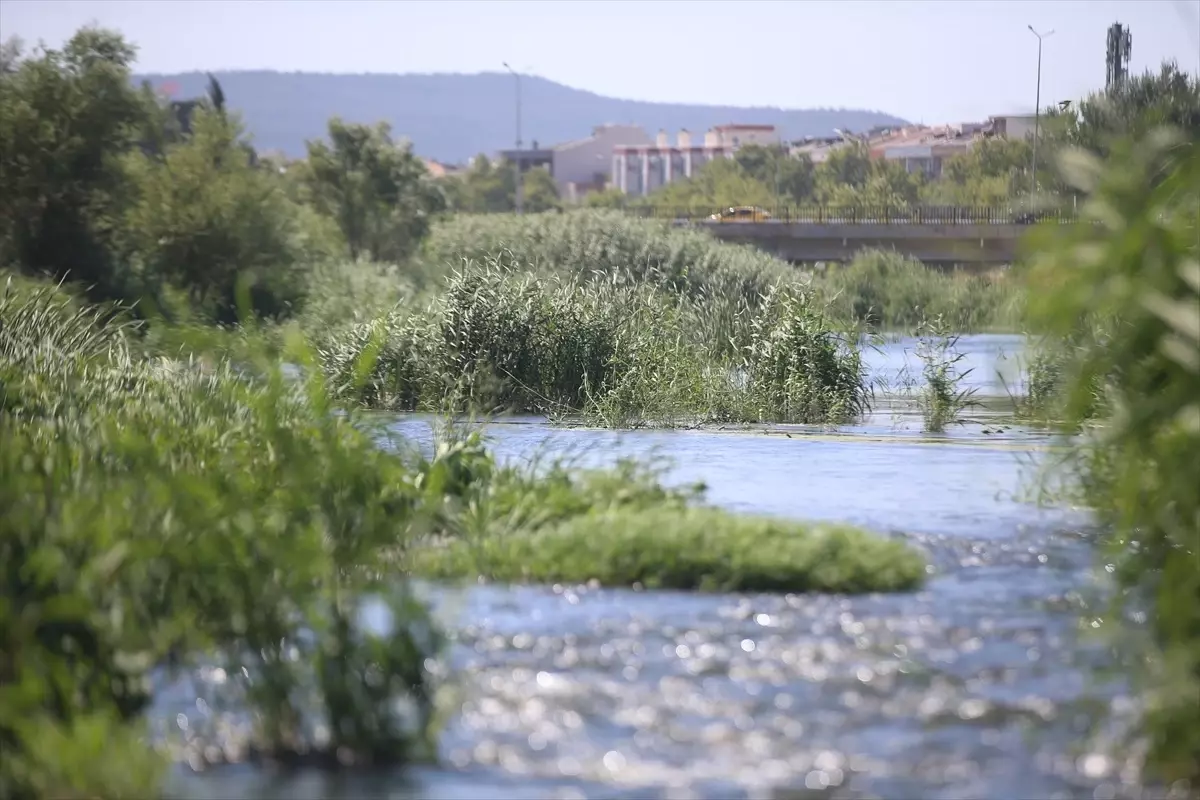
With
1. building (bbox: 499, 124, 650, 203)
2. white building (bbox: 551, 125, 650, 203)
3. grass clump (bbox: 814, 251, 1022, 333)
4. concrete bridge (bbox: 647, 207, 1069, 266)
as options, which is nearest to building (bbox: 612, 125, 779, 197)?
white building (bbox: 551, 125, 650, 203)

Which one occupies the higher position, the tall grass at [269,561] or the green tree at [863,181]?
the green tree at [863,181]

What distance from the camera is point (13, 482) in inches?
217

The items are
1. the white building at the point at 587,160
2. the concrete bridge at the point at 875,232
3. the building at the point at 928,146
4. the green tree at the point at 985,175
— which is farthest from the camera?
the white building at the point at 587,160

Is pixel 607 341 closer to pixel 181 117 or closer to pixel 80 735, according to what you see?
pixel 80 735

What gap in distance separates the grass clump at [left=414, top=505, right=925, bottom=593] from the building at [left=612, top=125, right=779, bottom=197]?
5128 inches

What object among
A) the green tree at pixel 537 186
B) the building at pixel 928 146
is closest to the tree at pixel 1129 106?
the building at pixel 928 146

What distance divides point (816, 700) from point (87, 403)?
4.99 meters

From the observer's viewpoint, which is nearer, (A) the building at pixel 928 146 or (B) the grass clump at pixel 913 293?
(B) the grass clump at pixel 913 293

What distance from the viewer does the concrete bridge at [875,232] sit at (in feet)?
118

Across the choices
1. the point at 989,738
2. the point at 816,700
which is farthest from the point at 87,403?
the point at 989,738

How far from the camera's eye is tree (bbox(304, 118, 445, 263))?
43375mm

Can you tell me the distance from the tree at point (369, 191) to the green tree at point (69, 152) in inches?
580

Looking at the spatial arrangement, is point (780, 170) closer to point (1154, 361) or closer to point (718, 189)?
point (718, 189)

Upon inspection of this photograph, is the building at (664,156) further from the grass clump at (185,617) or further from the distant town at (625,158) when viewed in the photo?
the grass clump at (185,617)
